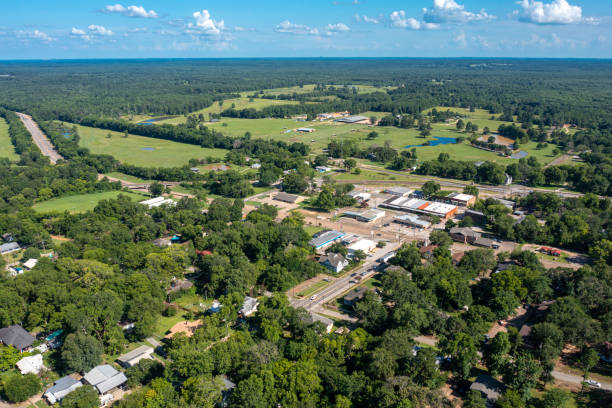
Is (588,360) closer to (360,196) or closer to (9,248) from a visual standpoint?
(360,196)

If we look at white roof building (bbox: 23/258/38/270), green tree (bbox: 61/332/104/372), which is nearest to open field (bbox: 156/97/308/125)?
white roof building (bbox: 23/258/38/270)

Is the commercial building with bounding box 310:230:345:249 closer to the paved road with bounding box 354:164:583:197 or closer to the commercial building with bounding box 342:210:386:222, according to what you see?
the commercial building with bounding box 342:210:386:222

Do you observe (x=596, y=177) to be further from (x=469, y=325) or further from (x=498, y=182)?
(x=469, y=325)

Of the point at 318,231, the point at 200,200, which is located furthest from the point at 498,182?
the point at 200,200

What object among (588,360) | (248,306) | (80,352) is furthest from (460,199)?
(80,352)

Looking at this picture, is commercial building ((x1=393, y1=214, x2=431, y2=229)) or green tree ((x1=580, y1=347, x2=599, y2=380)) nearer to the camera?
green tree ((x1=580, y1=347, x2=599, y2=380))

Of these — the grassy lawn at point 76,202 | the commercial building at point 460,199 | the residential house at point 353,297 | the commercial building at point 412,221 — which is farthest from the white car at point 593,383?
the grassy lawn at point 76,202

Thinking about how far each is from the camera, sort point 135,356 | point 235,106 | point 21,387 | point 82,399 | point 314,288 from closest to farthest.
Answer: point 82,399 → point 21,387 → point 135,356 → point 314,288 → point 235,106
